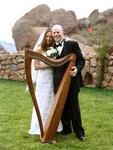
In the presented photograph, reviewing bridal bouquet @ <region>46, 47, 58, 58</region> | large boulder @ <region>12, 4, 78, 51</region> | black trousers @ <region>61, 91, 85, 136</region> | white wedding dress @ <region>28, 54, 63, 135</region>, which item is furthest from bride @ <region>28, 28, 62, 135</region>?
large boulder @ <region>12, 4, 78, 51</region>

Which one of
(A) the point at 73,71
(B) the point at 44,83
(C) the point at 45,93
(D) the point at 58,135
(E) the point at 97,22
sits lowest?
(E) the point at 97,22

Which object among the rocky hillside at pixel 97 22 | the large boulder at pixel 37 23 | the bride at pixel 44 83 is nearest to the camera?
the bride at pixel 44 83

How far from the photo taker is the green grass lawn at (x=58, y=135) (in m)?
5.64

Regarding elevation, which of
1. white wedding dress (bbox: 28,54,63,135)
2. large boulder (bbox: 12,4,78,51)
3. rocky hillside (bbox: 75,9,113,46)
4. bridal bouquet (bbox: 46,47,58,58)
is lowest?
rocky hillside (bbox: 75,9,113,46)

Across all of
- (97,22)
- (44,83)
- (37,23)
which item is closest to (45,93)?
(44,83)

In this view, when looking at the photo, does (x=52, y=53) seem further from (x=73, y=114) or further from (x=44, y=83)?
(x=73, y=114)

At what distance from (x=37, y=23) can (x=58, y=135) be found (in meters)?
13.8

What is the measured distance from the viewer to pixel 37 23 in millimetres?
19562

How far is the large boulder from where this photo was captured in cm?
1753

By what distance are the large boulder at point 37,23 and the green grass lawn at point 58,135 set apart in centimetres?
620

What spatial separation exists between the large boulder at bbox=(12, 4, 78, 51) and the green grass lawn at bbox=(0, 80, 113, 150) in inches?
244

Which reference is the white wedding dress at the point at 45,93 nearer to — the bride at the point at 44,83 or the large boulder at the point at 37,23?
the bride at the point at 44,83

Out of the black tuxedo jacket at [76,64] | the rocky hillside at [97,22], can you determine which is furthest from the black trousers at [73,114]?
the rocky hillside at [97,22]

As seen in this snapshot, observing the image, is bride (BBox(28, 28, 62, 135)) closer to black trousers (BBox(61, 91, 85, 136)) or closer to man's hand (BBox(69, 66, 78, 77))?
black trousers (BBox(61, 91, 85, 136))
